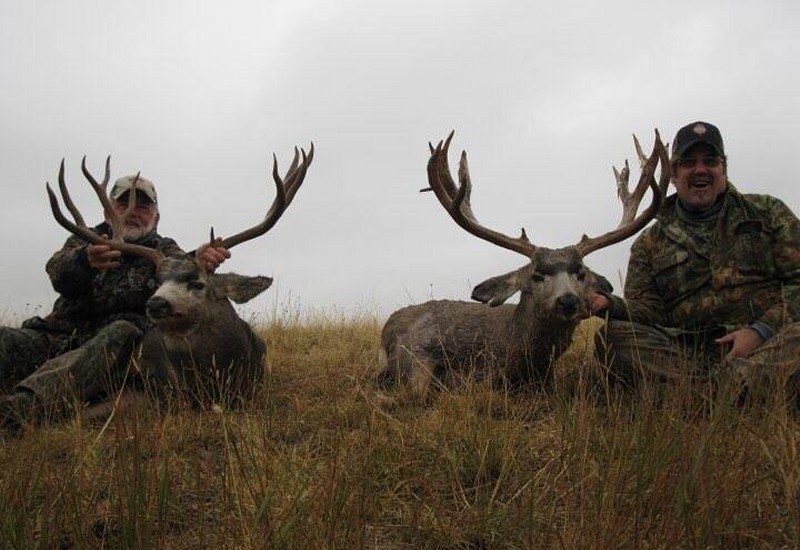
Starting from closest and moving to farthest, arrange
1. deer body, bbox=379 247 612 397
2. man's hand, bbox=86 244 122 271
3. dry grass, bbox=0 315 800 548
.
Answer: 1. dry grass, bbox=0 315 800 548
2. deer body, bbox=379 247 612 397
3. man's hand, bbox=86 244 122 271

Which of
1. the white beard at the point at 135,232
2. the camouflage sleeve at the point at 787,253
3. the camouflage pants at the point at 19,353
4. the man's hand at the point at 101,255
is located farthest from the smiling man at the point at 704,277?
the camouflage pants at the point at 19,353

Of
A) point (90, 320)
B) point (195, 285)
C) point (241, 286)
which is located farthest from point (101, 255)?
point (241, 286)

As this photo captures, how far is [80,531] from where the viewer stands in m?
2.21

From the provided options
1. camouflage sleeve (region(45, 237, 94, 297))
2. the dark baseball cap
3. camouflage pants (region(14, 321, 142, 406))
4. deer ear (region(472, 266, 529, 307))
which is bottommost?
camouflage pants (region(14, 321, 142, 406))

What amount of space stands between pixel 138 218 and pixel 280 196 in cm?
→ 141

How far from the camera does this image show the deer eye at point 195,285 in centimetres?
539

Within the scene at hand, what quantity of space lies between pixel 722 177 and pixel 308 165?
10.8ft

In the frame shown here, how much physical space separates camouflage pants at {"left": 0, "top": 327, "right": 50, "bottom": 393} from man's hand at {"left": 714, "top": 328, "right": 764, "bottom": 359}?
495 cm

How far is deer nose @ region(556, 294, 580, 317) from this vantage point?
4.91m

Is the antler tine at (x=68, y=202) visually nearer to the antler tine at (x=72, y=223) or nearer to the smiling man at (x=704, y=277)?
the antler tine at (x=72, y=223)

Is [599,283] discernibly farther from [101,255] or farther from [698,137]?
[101,255]

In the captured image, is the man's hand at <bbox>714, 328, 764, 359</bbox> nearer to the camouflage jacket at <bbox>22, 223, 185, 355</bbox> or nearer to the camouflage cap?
the camouflage jacket at <bbox>22, 223, 185, 355</bbox>

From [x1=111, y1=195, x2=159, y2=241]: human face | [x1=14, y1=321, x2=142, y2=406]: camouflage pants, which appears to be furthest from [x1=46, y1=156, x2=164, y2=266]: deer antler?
[x1=14, y1=321, x2=142, y2=406]: camouflage pants

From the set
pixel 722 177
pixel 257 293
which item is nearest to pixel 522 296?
pixel 722 177
